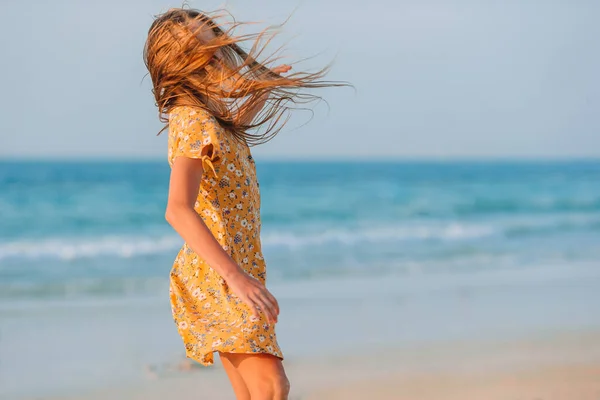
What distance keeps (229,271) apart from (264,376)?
0.39 m

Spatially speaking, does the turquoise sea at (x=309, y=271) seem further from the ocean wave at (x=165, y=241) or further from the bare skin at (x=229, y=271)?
the bare skin at (x=229, y=271)

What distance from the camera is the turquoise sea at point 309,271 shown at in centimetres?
634

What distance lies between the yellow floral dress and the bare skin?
51mm

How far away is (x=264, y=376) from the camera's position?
2.41 meters

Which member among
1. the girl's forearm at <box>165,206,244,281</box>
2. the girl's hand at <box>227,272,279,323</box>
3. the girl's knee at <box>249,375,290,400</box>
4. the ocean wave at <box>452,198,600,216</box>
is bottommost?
the girl's knee at <box>249,375,290,400</box>

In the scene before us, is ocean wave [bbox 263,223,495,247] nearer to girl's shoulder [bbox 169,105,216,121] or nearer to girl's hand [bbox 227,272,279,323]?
girl's shoulder [bbox 169,105,216,121]

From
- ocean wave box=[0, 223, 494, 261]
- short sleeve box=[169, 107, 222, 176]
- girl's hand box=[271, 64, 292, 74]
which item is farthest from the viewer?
ocean wave box=[0, 223, 494, 261]

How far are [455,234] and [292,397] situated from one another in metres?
11.1

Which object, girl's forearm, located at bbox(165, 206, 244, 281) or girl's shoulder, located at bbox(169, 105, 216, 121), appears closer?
girl's forearm, located at bbox(165, 206, 244, 281)

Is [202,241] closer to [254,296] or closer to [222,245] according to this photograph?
[254,296]

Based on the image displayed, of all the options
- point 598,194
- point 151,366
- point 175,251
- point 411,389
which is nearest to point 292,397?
point 411,389

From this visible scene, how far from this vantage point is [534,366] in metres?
5.56

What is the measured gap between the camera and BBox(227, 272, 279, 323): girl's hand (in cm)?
216

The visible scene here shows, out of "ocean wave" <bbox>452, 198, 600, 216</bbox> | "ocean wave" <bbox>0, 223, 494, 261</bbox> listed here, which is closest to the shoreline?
"ocean wave" <bbox>0, 223, 494, 261</bbox>
